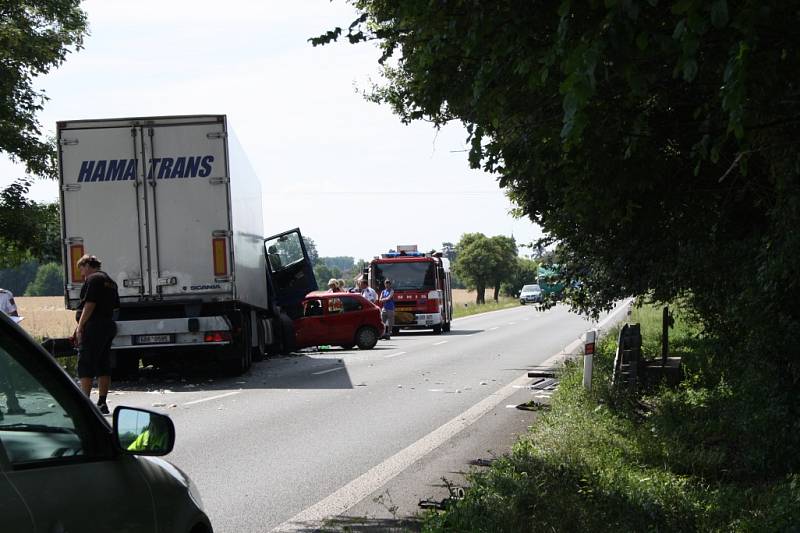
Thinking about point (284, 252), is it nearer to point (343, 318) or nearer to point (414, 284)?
point (343, 318)

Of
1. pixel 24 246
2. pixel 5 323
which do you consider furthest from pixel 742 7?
pixel 24 246

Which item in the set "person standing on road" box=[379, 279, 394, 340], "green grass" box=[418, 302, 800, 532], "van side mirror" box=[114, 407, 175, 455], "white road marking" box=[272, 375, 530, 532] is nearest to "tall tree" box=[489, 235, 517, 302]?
"person standing on road" box=[379, 279, 394, 340]

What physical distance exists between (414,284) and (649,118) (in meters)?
27.4

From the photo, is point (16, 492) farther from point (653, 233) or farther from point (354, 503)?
point (653, 233)

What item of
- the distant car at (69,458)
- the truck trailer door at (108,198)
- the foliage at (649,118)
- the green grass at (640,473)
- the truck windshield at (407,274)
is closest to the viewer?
the distant car at (69,458)

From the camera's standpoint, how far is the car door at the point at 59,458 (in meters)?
2.69

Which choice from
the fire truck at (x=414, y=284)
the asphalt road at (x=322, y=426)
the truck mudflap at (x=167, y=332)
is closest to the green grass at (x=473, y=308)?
the fire truck at (x=414, y=284)

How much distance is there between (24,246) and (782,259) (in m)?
23.4

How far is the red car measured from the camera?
2480cm

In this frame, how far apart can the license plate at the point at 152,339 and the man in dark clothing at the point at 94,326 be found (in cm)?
364

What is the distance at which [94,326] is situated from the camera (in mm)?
12625

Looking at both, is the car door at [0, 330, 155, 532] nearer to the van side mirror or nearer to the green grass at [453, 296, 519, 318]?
the van side mirror

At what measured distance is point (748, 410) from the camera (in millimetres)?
8219

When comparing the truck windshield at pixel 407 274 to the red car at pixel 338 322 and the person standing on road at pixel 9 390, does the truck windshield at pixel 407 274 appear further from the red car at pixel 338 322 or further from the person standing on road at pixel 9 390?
the person standing on road at pixel 9 390
